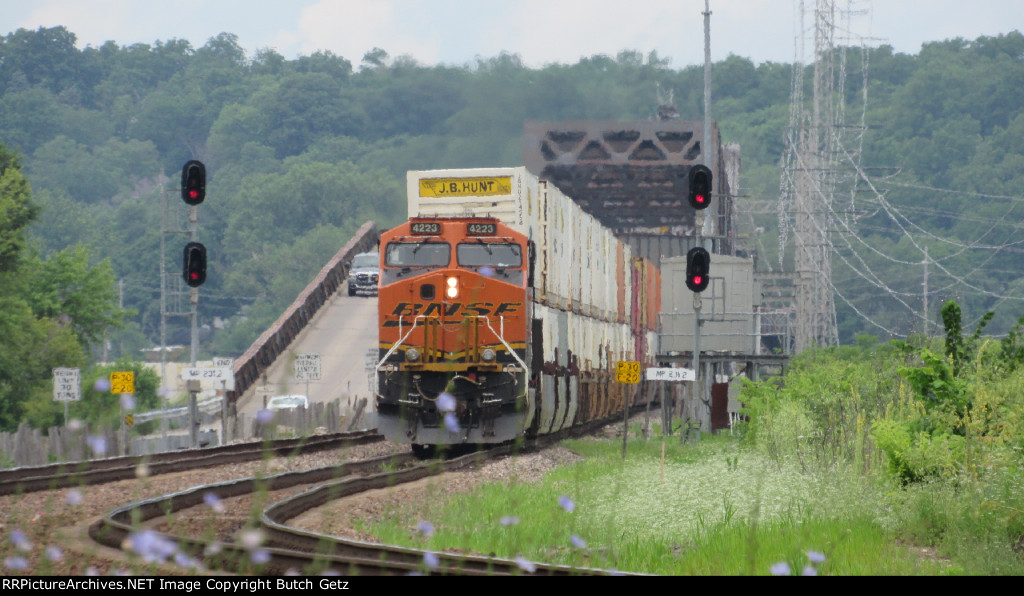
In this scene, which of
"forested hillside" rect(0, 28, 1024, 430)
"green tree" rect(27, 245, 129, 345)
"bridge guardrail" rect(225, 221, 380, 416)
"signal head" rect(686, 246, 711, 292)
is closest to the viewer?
"signal head" rect(686, 246, 711, 292)

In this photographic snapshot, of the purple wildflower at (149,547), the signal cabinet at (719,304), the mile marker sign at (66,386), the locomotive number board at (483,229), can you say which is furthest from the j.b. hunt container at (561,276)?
the purple wildflower at (149,547)

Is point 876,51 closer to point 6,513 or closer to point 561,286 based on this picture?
point 561,286

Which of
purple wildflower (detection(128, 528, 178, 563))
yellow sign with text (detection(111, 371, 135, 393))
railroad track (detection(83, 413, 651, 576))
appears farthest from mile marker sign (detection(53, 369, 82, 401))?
purple wildflower (detection(128, 528, 178, 563))

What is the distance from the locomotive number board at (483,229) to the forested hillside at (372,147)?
2573 inches

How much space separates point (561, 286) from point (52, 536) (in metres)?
15.1

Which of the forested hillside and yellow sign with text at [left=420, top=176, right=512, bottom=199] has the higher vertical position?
the forested hillside

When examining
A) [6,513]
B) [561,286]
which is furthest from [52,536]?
[561,286]

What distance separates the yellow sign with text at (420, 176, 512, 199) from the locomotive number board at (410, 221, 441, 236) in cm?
106

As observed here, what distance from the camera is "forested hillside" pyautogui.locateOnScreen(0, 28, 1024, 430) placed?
107 meters

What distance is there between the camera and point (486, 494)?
14.8 m

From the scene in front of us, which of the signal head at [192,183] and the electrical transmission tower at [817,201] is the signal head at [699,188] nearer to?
the signal head at [192,183]

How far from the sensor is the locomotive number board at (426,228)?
2136 cm

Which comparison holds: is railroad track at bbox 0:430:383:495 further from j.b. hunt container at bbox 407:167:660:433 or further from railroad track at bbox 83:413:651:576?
j.b. hunt container at bbox 407:167:660:433

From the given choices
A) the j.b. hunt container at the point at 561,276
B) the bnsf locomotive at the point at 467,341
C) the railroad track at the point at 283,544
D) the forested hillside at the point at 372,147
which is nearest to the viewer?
the railroad track at the point at 283,544
